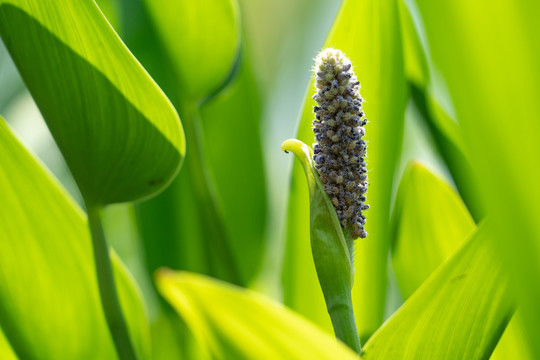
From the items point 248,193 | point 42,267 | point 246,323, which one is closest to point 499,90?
point 246,323

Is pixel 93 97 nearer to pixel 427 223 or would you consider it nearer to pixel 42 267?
pixel 42 267

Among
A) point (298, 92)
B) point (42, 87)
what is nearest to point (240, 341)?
point (42, 87)

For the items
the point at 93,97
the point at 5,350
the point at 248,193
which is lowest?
the point at 5,350

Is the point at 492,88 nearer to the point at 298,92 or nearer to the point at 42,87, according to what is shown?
the point at 42,87

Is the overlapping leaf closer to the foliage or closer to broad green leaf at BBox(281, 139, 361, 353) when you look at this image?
the foliage

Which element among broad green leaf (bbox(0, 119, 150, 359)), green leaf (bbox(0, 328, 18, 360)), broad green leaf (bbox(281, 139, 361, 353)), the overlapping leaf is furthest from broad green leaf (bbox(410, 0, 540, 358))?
the overlapping leaf

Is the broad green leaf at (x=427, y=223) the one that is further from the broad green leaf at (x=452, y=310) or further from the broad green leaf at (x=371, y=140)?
the broad green leaf at (x=452, y=310)

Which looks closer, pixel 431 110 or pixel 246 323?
pixel 246 323
